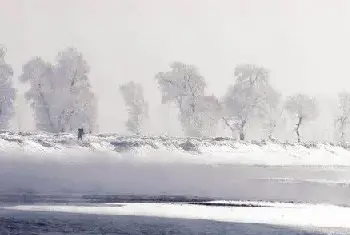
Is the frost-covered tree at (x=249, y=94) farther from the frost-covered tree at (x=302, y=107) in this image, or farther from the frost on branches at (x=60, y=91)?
the frost on branches at (x=60, y=91)

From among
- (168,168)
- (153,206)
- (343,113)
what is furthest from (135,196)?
(343,113)

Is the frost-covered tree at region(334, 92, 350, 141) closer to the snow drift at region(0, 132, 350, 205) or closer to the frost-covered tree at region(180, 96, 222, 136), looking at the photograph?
the snow drift at region(0, 132, 350, 205)

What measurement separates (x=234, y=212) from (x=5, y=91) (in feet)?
252

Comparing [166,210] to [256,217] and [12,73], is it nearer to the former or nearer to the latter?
[256,217]

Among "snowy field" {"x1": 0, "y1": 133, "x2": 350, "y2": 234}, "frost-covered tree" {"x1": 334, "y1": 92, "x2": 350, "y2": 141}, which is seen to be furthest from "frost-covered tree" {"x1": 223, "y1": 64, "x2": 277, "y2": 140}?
"snowy field" {"x1": 0, "y1": 133, "x2": 350, "y2": 234}

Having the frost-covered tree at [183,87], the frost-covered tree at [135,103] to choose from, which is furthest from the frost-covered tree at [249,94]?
the frost-covered tree at [135,103]

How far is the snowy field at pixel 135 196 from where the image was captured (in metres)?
28.0

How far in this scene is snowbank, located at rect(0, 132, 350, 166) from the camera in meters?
70.9

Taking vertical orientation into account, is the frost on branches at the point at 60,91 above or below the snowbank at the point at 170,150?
above

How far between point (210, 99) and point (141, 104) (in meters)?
28.8

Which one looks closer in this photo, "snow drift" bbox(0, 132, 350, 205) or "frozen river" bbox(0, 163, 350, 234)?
"frozen river" bbox(0, 163, 350, 234)

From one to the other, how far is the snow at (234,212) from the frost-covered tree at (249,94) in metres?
87.2

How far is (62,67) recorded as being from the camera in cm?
10856

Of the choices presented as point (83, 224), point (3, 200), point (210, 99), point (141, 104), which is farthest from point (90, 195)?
point (141, 104)
